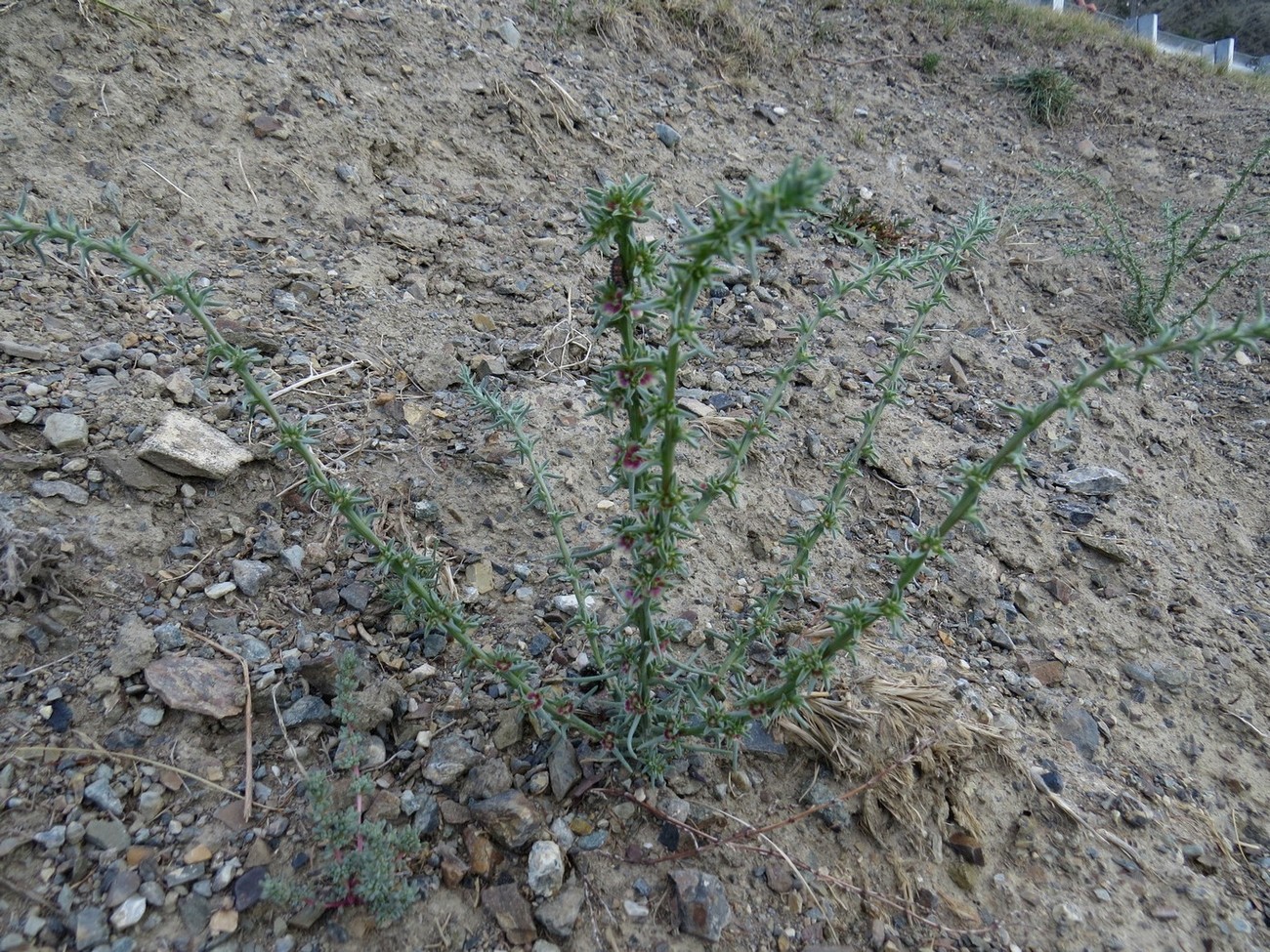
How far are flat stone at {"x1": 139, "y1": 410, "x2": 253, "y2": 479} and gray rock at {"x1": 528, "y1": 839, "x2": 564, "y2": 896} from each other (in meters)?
1.69

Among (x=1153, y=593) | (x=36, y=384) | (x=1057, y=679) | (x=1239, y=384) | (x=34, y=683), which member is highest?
(x=1239, y=384)

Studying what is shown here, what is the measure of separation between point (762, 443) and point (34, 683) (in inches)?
107

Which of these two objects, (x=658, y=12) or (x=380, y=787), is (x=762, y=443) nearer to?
(x=380, y=787)

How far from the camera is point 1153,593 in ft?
10.8

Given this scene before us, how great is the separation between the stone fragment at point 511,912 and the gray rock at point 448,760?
32 centimetres

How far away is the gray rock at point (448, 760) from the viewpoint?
2223 millimetres

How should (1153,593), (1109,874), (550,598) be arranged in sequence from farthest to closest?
(1153,593), (550,598), (1109,874)

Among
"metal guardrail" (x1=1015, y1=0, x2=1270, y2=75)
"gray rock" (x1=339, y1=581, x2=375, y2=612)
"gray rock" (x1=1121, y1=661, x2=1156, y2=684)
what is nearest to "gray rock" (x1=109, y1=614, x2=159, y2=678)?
"gray rock" (x1=339, y1=581, x2=375, y2=612)

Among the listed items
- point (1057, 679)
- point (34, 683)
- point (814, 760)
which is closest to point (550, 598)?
point (814, 760)

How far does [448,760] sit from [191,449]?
4.63ft

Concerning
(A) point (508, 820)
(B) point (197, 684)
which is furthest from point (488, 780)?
(B) point (197, 684)

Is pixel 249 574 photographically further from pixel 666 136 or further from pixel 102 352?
pixel 666 136

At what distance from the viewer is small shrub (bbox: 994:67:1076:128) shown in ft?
23.2

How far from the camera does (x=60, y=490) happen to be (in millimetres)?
2510
